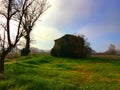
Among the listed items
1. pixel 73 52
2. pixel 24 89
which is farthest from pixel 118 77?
pixel 73 52

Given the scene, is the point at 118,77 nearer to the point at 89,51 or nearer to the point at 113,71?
the point at 113,71

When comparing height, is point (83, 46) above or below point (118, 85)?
above

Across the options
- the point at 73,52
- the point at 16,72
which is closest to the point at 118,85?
the point at 16,72

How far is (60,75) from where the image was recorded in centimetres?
2252

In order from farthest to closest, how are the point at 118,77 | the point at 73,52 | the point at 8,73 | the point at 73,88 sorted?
the point at 73,52
the point at 8,73
the point at 118,77
the point at 73,88

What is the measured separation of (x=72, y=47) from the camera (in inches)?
1642

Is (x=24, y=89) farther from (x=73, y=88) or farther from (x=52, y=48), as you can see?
(x=52, y=48)

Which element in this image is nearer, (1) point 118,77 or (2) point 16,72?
(1) point 118,77

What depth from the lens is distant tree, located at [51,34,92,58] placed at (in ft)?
136

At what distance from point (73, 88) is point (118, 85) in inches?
95.9

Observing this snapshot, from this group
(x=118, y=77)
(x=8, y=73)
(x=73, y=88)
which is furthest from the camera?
(x=8, y=73)

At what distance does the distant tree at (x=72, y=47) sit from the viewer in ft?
136

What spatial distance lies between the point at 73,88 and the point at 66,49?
2416 centimetres

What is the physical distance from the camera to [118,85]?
18.1 metres
